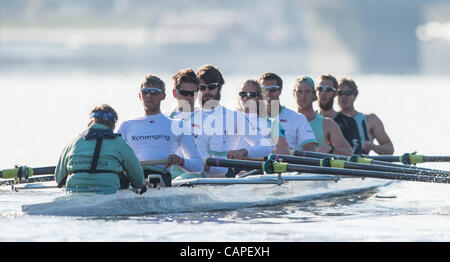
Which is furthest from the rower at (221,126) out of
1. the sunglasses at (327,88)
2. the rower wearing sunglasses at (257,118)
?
the sunglasses at (327,88)

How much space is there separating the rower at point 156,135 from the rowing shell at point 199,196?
0.36 metres

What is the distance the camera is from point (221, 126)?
13148 millimetres

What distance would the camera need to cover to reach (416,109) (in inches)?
2137

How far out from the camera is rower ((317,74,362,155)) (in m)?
16.2

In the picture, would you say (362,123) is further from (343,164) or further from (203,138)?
(203,138)

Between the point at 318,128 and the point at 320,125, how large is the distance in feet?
0.17

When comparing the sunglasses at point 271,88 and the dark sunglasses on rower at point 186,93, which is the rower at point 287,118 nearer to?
the sunglasses at point 271,88

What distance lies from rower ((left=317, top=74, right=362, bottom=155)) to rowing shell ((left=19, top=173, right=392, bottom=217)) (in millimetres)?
1267

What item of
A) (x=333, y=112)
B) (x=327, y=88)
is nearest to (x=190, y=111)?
(x=327, y=88)

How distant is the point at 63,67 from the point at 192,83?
115870 mm

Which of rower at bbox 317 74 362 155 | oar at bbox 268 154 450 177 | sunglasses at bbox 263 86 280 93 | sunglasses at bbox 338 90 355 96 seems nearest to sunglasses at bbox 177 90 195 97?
oar at bbox 268 154 450 177

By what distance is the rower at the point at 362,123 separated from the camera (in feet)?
55.2

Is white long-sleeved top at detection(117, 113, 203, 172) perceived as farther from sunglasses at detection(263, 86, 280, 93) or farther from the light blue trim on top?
the light blue trim on top
